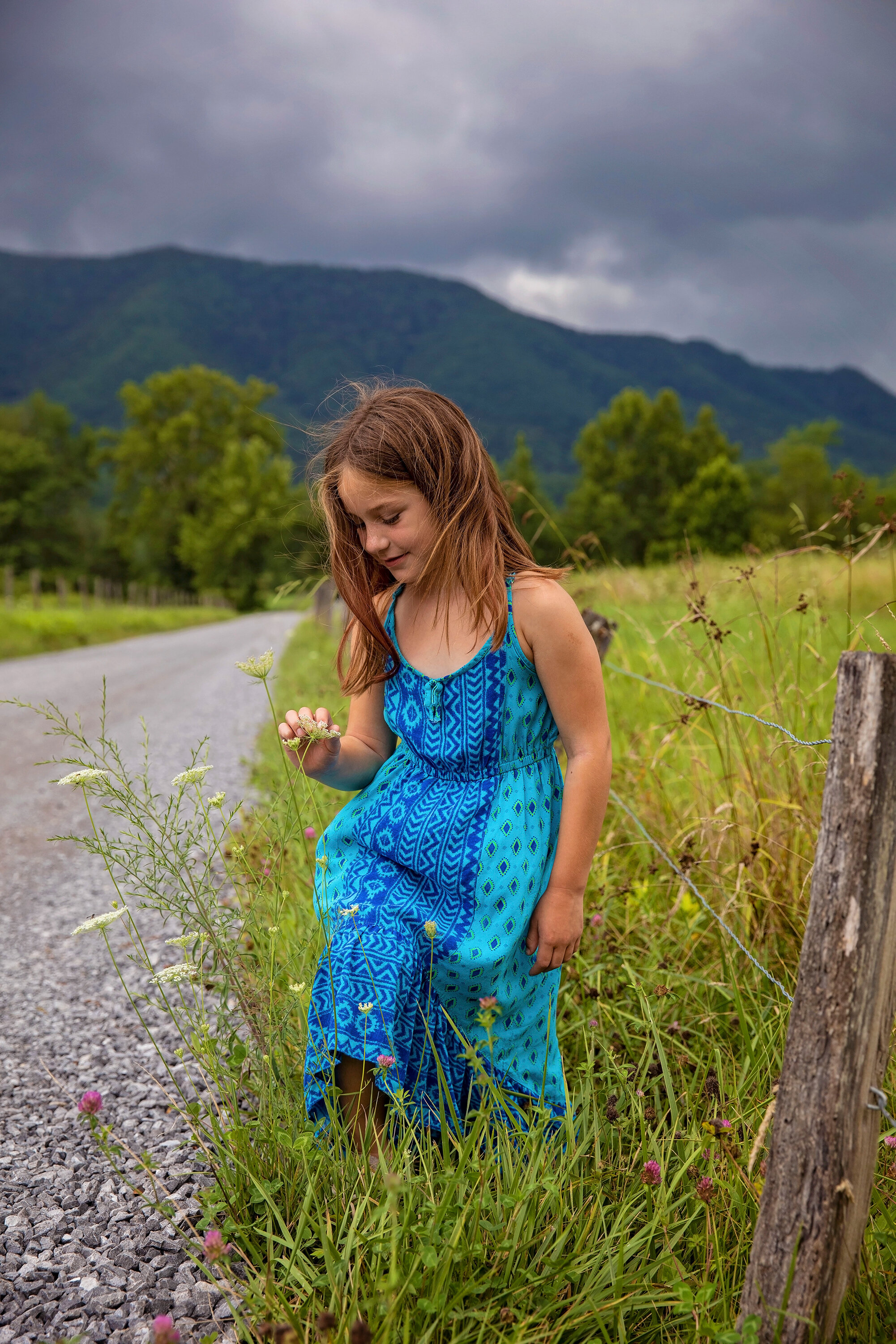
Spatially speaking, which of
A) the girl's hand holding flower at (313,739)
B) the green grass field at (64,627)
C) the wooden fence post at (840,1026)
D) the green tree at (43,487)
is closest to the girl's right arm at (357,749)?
the girl's hand holding flower at (313,739)

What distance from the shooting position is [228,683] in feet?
34.0

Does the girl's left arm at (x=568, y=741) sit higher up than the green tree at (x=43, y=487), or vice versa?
the green tree at (x=43, y=487)

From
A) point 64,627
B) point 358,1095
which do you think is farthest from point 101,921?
point 64,627

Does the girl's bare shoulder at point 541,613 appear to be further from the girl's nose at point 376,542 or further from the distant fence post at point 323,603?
the distant fence post at point 323,603

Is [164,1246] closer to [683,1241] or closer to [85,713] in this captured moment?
[683,1241]

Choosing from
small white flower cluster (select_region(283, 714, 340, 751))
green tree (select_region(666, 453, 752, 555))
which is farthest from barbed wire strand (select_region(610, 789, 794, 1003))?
green tree (select_region(666, 453, 752, 555))

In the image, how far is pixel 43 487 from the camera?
45750 mm

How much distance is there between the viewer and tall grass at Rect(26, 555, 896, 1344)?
1211 millimetres

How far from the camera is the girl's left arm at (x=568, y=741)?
63.1 inches

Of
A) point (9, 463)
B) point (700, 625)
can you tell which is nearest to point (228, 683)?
point (700, 625)

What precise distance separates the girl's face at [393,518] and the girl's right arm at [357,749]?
1.09ft

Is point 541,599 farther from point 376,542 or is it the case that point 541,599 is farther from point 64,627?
point 64,627

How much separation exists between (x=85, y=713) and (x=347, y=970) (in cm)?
643

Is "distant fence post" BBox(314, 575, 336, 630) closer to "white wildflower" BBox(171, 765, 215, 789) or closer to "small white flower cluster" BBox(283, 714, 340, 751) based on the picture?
"small white flower cluster" BBox(283, 714, 340, 751)
